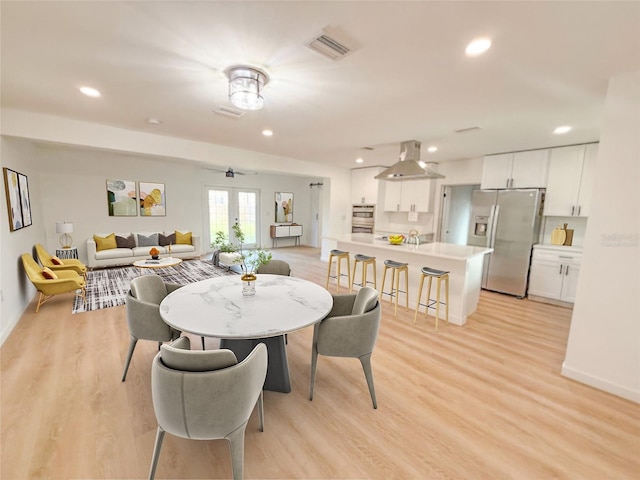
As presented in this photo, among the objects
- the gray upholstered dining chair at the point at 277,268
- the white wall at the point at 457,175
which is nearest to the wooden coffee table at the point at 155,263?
the gray upholstered dining chair at the point at 277,268

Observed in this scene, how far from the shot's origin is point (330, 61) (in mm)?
1889

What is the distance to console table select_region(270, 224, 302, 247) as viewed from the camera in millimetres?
9109

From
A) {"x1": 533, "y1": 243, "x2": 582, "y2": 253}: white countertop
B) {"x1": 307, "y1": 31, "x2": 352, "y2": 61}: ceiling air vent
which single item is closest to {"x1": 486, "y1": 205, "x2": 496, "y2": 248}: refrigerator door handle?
{"x1": 533, "y1": 243, "x2": 582, "y2": 253}: white countertop

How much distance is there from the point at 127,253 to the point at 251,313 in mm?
5535

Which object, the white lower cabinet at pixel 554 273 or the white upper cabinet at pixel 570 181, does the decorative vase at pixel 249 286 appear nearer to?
the white lower cabinet at pixel 554 273

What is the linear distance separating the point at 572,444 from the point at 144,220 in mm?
7987

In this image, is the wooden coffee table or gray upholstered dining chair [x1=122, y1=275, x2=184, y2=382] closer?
gray upholstered dining chair [x1=122, y1=275, x2=184, y2=382]

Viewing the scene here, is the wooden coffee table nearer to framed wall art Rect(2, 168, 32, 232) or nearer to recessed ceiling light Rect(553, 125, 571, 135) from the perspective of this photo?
framed wall art Rect(2, 168, 32, 232)

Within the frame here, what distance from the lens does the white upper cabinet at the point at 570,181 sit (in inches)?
161

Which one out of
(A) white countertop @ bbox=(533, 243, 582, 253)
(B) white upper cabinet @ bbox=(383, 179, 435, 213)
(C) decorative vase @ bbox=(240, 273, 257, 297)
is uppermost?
(B) white upper cabinet @ bbox=(383, 179, 435, 213)

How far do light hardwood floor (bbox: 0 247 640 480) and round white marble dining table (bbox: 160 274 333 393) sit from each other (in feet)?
1.34

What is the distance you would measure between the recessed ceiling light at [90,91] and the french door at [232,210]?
5243 millimetres

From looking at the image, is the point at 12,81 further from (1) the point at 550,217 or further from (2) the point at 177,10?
(1) the point at 550,217

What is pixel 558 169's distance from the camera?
4.31 metres
